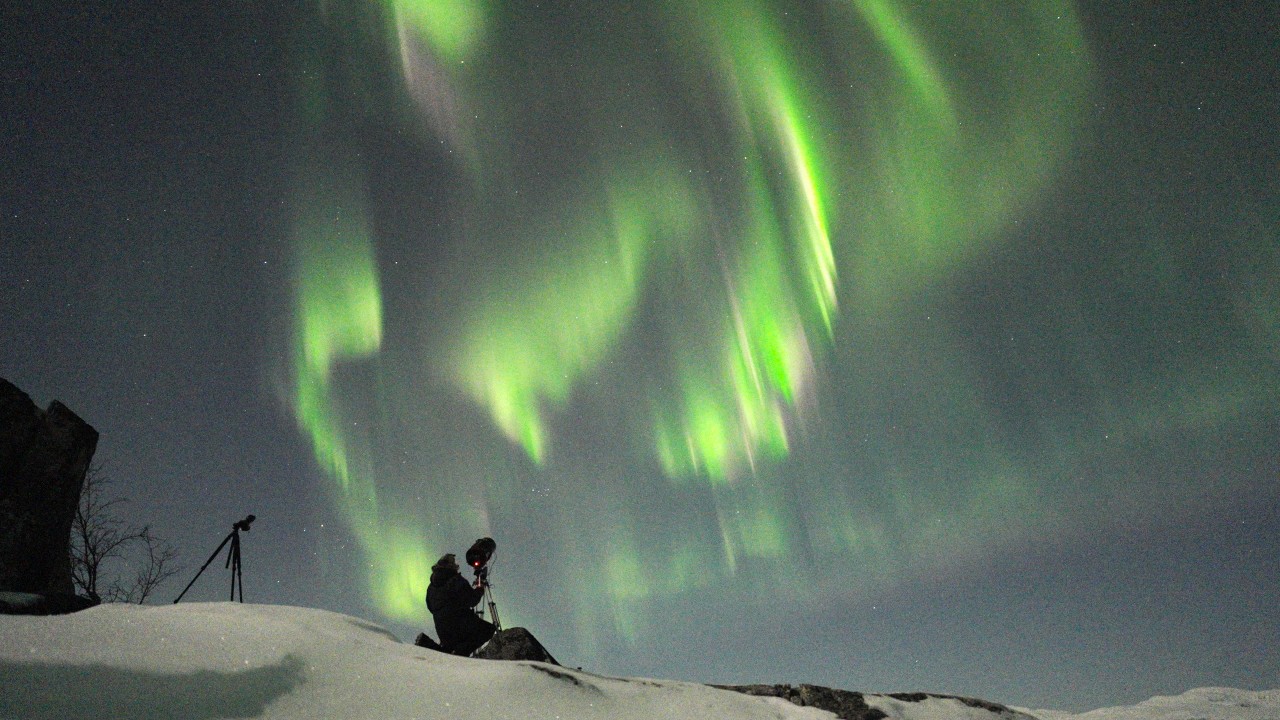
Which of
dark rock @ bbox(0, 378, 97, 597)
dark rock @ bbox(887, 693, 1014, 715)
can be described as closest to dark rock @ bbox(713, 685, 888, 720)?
dark rock @ bbox(887, 693, 1014, 715)

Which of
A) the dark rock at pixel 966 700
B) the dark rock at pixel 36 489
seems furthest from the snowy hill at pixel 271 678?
the dark rock at pixel 36 489

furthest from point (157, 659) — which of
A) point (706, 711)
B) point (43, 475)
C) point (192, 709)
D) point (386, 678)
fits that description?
point (43, 475)

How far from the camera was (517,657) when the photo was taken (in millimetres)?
5695

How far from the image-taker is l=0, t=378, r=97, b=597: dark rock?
7828 mm

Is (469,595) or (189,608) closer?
(189,608)

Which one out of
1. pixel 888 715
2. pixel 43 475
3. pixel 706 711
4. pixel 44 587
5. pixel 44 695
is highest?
pixel 43 475

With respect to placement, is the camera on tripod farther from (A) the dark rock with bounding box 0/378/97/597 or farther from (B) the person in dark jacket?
(A) the dark rock with bounding box 0/378/97/597

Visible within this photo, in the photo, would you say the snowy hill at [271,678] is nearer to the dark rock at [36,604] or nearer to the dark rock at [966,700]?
the dark rock at [36,604]

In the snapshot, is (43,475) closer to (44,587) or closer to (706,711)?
(44,587)

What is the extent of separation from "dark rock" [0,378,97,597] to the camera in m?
5.33

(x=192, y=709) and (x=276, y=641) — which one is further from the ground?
(x=276, y=641)

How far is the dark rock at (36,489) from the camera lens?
783cm

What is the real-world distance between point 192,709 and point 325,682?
70 centimetres

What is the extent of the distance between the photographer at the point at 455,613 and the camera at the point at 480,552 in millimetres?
1388
